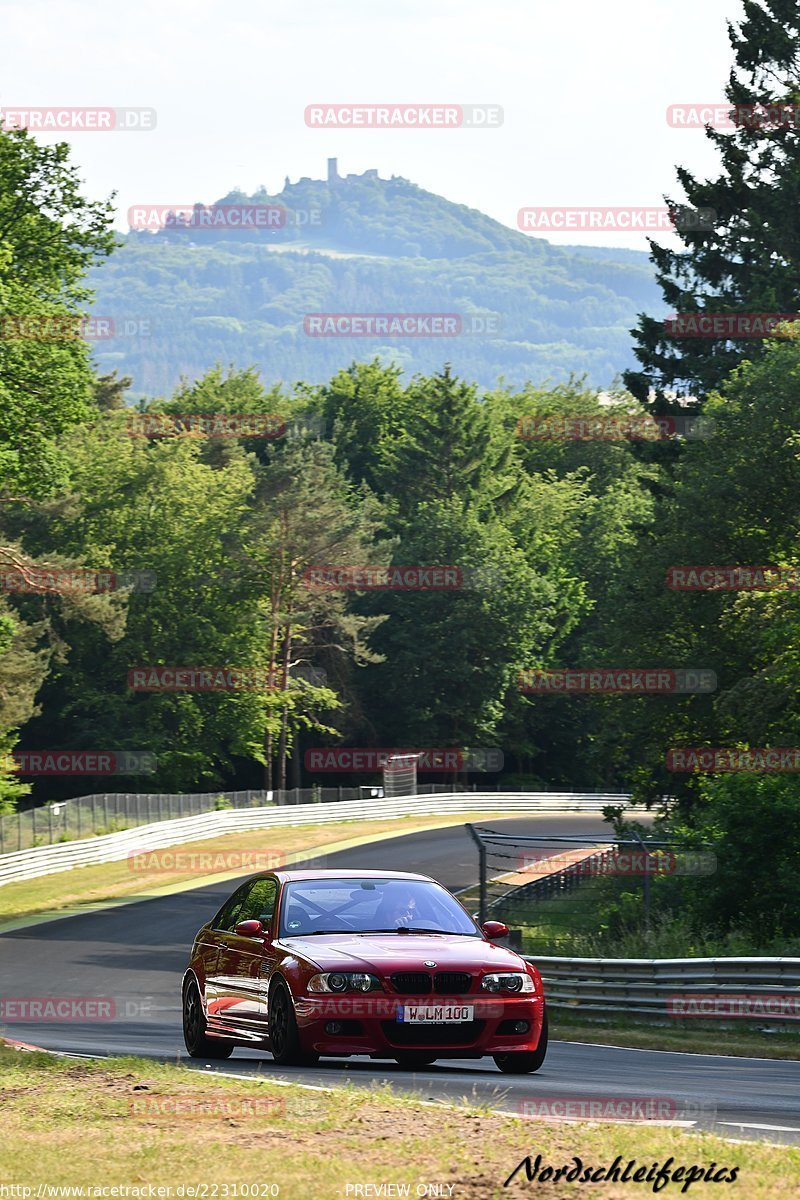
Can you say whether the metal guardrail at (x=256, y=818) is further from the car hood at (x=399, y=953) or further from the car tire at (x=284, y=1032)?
the car hood at (x=399, y=953)

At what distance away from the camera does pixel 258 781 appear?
93.7 m

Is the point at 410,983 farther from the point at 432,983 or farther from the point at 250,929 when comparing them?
the point at 250,929

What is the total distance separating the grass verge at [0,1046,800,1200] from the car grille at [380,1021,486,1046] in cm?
137

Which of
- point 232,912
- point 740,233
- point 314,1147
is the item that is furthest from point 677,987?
point 740,233

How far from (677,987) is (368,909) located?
28.9ft

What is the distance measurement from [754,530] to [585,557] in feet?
213

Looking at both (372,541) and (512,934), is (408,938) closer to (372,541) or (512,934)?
(512,934)

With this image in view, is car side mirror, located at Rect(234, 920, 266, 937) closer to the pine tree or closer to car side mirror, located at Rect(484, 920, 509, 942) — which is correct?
car side mirror, located at Rect(484, 920, 509, 942)

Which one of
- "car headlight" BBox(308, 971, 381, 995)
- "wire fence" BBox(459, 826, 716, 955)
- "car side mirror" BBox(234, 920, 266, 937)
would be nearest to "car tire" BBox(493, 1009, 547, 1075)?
"car headlight" BBox(308, 971, 381, 995)

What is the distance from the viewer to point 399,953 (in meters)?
12.0

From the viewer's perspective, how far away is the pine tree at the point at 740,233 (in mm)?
50750

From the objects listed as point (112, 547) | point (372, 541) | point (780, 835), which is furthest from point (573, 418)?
point (780, 835)

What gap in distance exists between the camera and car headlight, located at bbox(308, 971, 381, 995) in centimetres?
1177

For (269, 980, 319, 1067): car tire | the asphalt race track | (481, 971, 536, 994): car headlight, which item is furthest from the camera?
(269, 980, 319, 1067): car tire
